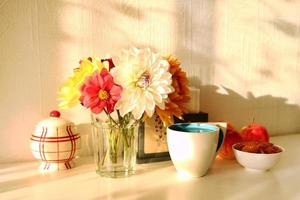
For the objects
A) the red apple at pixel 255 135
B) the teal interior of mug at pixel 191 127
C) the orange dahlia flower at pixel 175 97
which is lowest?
the red apple at pixel 255 135

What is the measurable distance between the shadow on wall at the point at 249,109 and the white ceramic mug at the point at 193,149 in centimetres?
33

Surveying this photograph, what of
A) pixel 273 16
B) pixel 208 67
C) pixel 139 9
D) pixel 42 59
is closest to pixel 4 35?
pixel 42 59

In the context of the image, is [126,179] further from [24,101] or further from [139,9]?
[139,9]

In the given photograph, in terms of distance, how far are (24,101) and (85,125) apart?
0.19m

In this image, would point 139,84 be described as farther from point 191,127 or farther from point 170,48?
point 170,48

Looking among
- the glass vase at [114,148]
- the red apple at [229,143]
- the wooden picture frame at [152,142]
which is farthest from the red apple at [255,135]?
the glass vase at [114,148]

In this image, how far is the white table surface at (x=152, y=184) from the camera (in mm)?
812

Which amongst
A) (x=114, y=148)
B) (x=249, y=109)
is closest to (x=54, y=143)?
(x=114, y=148)

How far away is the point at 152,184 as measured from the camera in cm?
89

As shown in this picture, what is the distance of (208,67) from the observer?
49.4 inches

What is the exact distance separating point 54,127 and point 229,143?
0.51 meters

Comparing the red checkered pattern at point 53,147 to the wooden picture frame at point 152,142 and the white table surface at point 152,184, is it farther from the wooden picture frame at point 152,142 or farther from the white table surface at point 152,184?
the wooden picture frame at point 152,142

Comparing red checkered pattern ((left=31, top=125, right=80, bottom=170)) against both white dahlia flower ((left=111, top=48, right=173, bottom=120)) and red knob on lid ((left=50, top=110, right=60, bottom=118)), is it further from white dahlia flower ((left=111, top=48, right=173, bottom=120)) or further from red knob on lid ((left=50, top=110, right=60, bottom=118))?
white dahlia flower ((left=111, top=48, right=173, bottom=120))

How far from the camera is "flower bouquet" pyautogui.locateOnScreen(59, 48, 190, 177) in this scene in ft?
2.87
